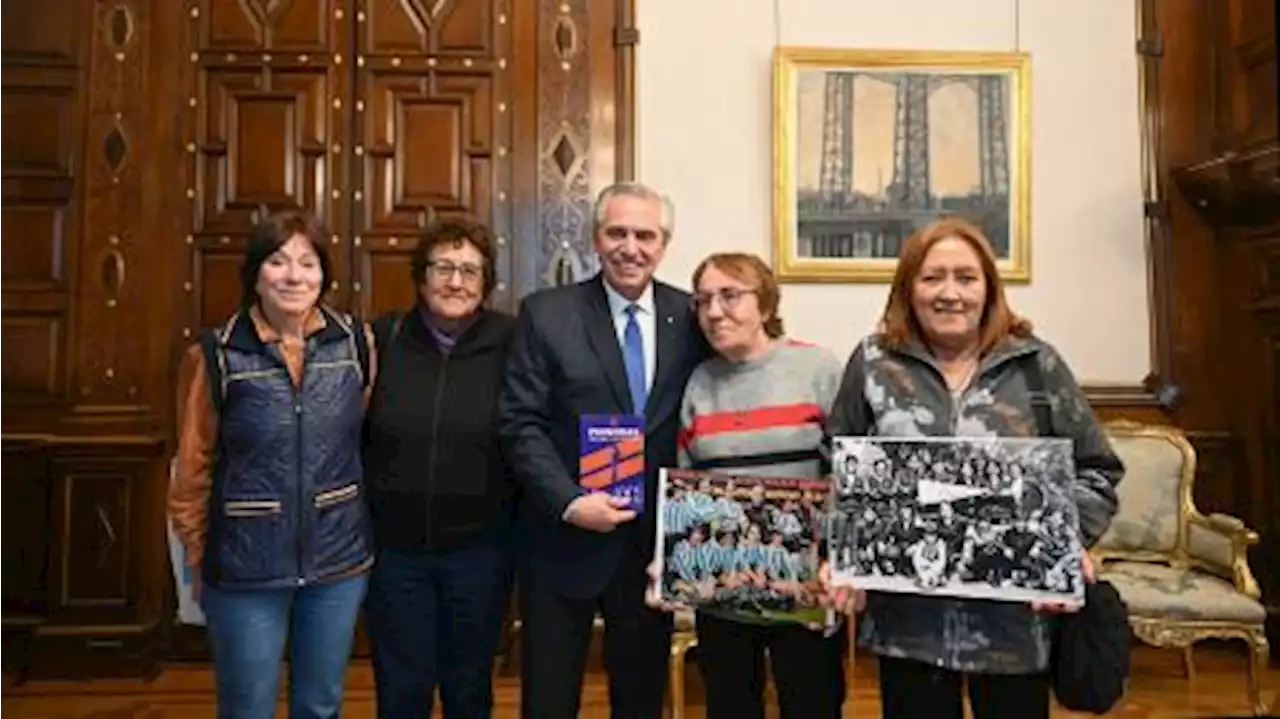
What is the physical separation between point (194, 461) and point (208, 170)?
7.94ft

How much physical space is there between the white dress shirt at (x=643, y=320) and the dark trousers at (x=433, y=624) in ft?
1.81

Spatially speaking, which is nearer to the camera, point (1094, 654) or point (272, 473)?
point (1094, 654)

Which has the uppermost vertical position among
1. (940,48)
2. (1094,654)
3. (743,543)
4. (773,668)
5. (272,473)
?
(940,48)

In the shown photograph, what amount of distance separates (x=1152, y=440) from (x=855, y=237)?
4.51 ft

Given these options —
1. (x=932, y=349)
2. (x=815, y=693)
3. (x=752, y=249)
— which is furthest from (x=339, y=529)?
(x=752, y=249)

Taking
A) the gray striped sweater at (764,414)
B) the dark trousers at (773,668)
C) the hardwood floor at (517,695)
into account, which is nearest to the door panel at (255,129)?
the hardwood floor at (517,695)

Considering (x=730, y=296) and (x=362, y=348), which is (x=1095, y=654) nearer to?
(x=730, y=296)

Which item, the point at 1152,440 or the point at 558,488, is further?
the point at 1152,440

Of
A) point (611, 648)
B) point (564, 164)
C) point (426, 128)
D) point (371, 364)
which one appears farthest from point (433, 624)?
point (426, 128)

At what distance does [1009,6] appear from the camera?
424 centimetres

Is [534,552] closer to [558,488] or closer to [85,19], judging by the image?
[558,488]

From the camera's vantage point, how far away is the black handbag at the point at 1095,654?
166 centimetres

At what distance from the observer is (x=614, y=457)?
1988 mm

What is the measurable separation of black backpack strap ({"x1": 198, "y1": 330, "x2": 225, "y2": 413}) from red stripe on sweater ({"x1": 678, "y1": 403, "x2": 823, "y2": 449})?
0.96m
